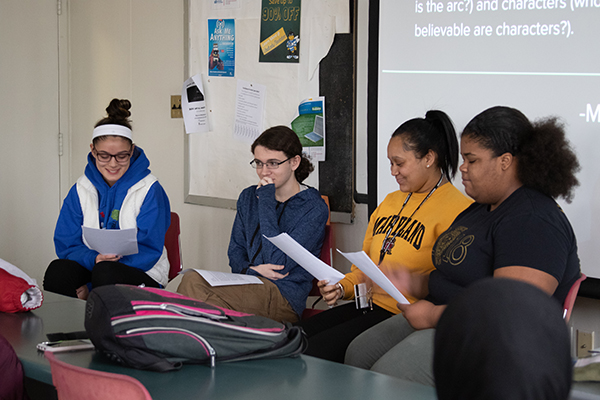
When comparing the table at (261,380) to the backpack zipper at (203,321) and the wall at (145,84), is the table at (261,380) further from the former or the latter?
the wall at (145,84)

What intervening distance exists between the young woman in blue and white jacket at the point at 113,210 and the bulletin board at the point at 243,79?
80cm

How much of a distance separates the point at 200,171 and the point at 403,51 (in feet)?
5.35

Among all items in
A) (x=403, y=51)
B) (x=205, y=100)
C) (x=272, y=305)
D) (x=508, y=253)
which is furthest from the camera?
(x=205, y=100)

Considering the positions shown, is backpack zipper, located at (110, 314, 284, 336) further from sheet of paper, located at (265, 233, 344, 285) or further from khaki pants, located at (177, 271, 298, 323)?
khaki pants, located at (177, 271, 298, 323)

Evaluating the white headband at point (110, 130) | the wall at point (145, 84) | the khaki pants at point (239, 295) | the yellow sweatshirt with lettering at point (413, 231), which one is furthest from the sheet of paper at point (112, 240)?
the wall at point (145, 84)

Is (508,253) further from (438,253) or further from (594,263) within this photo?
(594,263)

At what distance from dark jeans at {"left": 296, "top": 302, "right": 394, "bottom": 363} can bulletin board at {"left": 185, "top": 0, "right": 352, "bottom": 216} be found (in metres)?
0.96

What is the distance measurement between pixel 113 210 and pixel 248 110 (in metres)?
1.04

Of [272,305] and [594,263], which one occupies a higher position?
[594,263]

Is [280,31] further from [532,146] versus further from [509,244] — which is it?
[509,244]

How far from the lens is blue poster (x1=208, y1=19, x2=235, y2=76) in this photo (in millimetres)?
3223

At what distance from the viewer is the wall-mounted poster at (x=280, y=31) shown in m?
2.88

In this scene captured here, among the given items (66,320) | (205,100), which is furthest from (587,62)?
(205,100)

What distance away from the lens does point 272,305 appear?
2.08 metres
